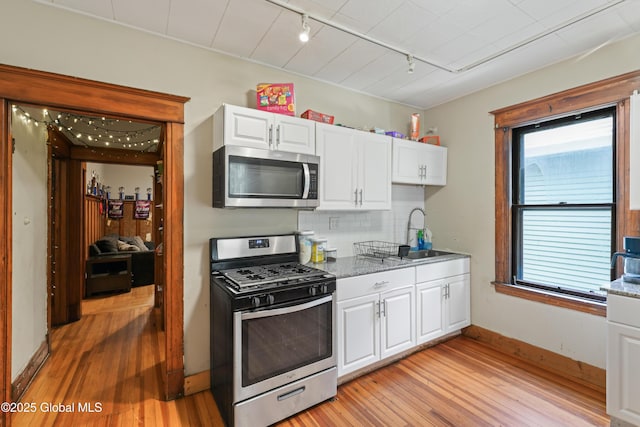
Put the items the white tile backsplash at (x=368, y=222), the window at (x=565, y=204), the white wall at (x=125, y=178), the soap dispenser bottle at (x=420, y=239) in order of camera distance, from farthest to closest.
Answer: the white wall at (x=125, y=178) < the soap dispenser bottle at (x=420, y=239) < the white tile backsplash at (x=368, y=222) < the window at (x=565, y=204)

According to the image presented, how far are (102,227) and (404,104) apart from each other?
284 inches

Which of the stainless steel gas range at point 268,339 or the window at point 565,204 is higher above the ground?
the window at point 565,204

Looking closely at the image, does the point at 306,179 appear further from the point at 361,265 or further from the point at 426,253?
the point at 426,253

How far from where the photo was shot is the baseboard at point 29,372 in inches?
83.3

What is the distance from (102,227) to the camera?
703 cm

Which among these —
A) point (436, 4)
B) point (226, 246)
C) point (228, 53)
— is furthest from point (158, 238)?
point (436, 4)

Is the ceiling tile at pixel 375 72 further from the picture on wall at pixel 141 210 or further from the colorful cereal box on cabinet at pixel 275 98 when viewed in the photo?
the picture on wall at pixel 141 210

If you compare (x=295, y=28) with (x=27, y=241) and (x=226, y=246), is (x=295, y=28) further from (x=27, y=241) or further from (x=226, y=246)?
(x=27, y=241)

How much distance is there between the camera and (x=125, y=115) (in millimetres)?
2035

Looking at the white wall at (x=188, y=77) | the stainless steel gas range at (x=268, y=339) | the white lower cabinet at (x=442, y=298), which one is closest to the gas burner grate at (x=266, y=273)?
the stainless steel gas range at (x=268, y=339)

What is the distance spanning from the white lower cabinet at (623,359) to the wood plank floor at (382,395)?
0.24 m

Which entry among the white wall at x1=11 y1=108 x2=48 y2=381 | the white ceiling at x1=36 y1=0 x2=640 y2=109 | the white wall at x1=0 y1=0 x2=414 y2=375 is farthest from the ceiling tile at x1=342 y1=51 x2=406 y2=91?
the white wall at x1=11 y1=108 x2=48 y2=381

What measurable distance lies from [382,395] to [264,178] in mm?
1834

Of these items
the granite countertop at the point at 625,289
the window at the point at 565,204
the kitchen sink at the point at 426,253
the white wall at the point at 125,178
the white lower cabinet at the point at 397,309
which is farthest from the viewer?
the white wall at the point at 125,178
